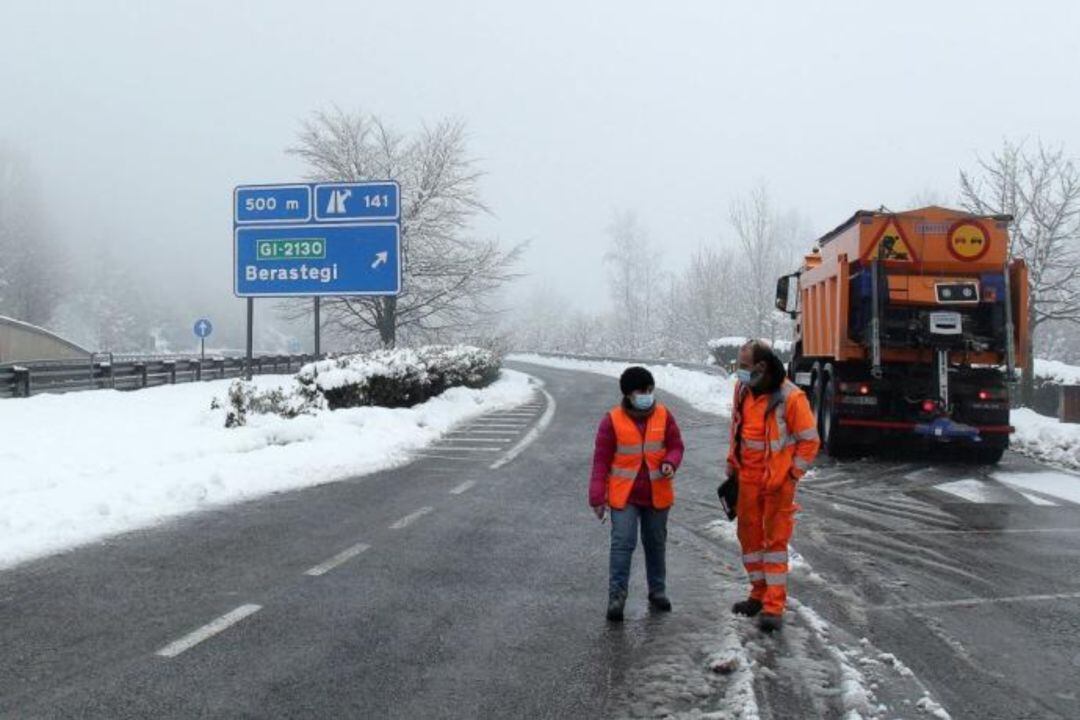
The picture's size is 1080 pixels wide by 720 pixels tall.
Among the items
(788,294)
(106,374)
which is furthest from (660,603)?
(106,374)

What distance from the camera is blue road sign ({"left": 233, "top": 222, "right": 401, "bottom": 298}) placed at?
20688mm

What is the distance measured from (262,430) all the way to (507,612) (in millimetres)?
9177

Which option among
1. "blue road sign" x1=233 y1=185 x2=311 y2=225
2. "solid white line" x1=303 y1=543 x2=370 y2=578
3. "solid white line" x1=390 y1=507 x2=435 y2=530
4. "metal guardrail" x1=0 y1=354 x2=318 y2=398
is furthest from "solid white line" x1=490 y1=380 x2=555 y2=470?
"metal guardrail" x1=0 y1=354 x2=318 y2=398

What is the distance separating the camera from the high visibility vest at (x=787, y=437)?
5277 mm

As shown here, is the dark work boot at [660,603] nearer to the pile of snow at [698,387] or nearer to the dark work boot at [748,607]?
the dark work boot at [748,607]

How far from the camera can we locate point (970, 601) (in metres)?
5.77

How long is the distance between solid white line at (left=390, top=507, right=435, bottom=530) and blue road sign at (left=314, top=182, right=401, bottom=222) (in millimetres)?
13573

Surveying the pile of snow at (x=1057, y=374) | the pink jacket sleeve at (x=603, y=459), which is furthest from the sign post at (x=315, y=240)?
the pink jacket sleeve at (x=603, y=459)

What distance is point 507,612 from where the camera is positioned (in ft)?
17.8

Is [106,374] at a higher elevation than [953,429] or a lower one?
higher

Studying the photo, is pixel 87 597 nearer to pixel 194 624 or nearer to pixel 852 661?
pixel 194 624

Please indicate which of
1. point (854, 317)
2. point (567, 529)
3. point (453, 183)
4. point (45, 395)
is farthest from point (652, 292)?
point (567, 529)

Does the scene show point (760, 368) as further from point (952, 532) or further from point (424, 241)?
point (424, 241)

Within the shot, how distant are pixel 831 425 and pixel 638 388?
853 centimetres
